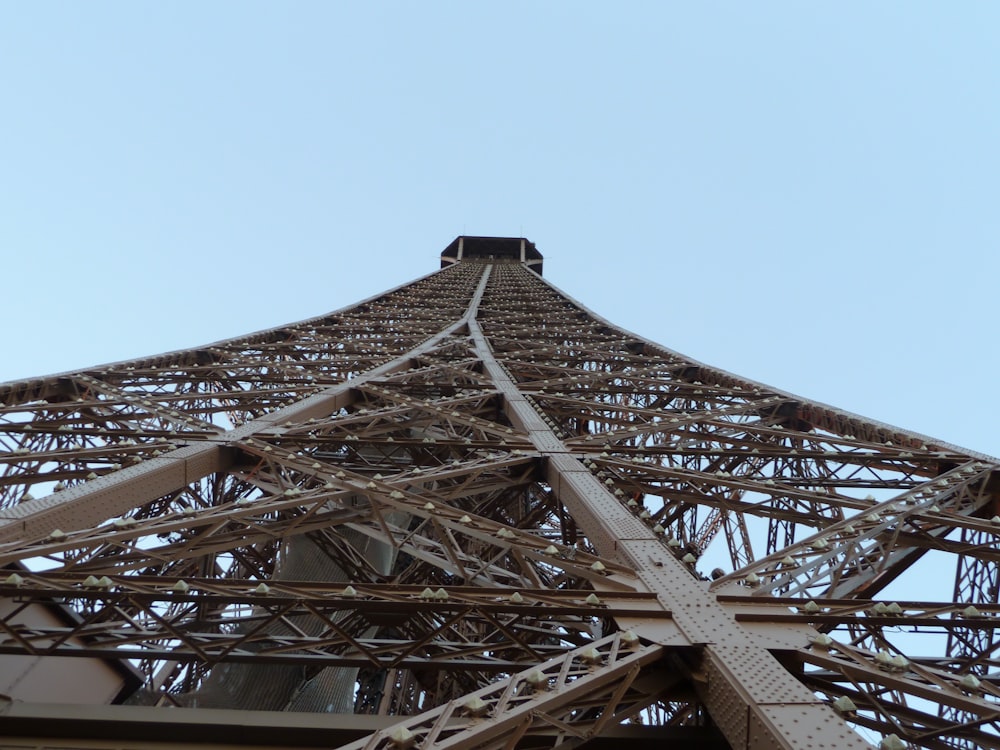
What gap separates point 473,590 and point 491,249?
154 feet

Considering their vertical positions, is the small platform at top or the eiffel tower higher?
the small platform at top

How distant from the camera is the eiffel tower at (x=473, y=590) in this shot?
148 inches

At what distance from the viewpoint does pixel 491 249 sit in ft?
167

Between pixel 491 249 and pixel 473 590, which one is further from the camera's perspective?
pixel 491 249

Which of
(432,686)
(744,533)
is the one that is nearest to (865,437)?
(744,533)

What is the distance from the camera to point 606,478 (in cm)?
770

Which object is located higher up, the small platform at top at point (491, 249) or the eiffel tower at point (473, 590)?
the small platform at top at point (491, 249)

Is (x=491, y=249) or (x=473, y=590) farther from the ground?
(x=491, y=249)

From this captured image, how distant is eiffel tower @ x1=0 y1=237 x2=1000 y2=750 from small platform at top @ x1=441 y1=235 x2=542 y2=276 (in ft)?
122

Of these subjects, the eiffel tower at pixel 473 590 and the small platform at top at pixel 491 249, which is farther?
the small platform at top at pixel 491 249

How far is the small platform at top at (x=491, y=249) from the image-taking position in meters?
50.1

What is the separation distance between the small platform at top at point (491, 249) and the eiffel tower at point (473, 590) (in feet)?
122

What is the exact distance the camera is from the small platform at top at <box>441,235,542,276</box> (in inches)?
1972

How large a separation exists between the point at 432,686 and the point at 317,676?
183 centimetres
